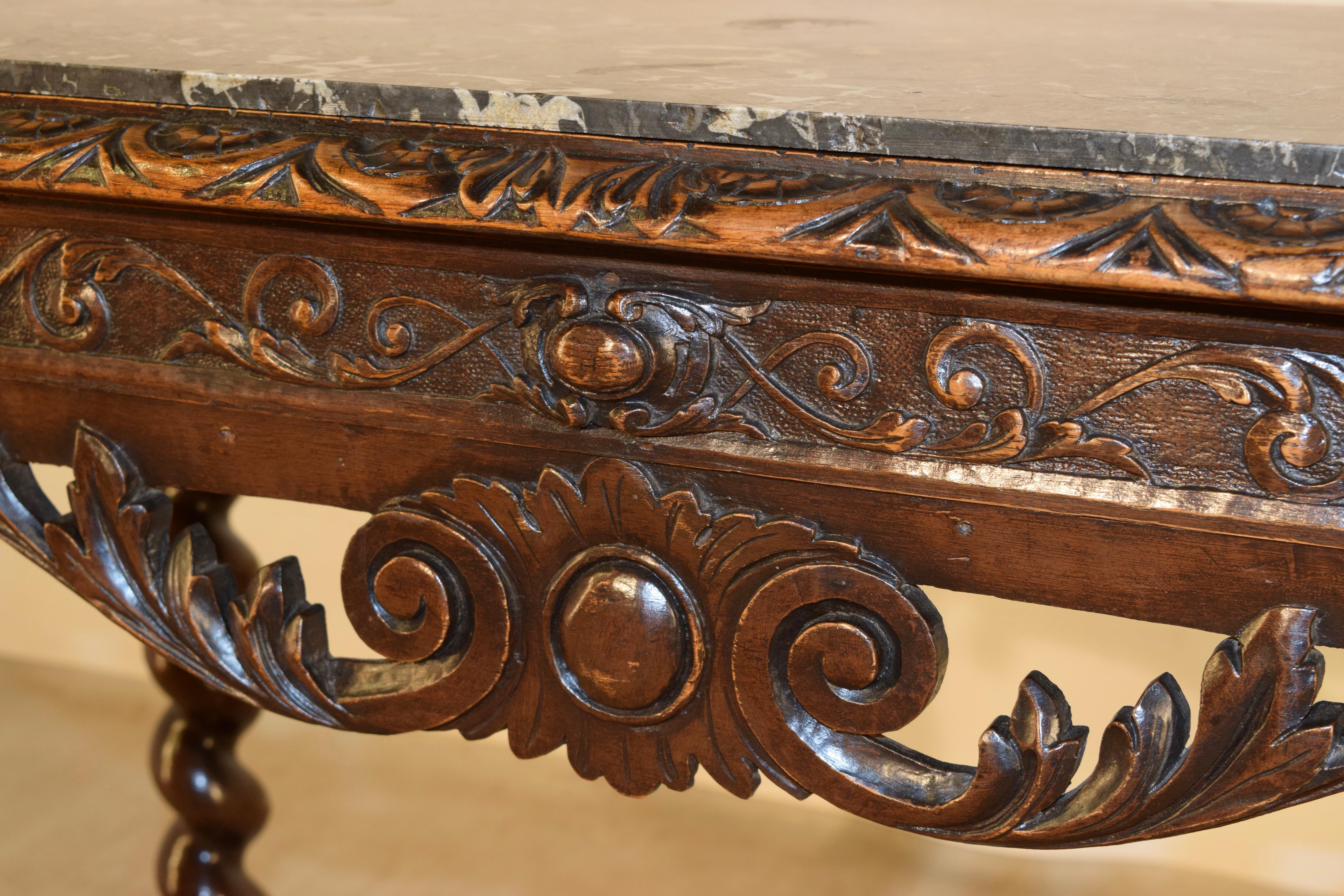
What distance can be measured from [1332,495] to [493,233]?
230 mm

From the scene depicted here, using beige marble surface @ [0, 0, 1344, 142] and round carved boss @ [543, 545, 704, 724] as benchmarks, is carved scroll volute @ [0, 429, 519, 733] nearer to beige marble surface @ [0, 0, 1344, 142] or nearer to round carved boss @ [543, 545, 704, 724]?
round carved boss @ [543, 545, 704, 724]

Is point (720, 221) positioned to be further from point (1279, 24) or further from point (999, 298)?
point (1279, 24)

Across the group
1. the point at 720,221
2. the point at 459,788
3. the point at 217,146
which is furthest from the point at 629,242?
the point at 459,788

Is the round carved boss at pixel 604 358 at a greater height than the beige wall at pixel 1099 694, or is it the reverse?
the round carved boss at pixel 604 358

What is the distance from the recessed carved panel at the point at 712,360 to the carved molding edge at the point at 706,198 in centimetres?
3

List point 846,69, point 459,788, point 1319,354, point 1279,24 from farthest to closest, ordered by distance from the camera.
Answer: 1. point 459,788
2. point 1279,24
3. point 846,69
4. point 1319,354

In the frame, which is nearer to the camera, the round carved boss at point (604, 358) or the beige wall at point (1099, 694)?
the round carved boss at point (604, 358)

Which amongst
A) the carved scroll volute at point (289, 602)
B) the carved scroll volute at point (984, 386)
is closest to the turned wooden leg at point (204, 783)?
the carved scroll volute at point (289, 602)

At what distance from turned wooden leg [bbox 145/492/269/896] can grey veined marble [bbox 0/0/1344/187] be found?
382 millimetres

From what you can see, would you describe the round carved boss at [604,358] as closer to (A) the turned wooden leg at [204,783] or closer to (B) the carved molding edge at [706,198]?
(B) the carved molding edge at [706,198]

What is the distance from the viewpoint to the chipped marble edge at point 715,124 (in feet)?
0.99

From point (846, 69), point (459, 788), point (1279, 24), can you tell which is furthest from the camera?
point (459, 788)

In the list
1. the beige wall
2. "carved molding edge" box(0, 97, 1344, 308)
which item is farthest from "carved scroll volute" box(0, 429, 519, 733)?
the beige wall

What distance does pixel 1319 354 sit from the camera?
315 mm
